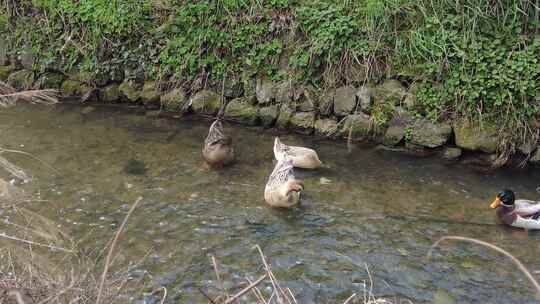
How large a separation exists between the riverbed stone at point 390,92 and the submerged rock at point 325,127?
0.67 m

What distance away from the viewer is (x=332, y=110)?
7.64m

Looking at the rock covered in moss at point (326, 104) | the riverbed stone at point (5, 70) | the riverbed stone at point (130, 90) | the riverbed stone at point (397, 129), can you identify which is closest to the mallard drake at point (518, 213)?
the riverbed stone at point (397, 129)

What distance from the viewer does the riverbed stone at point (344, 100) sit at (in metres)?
7.47

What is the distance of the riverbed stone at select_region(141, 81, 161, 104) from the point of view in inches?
343

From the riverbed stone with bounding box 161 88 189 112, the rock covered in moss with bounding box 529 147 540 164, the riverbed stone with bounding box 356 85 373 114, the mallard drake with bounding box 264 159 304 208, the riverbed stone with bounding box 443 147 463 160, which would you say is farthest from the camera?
the riverbed stone with bounding box 161 88 189 112

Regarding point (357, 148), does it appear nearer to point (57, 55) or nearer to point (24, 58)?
point (57, 55)

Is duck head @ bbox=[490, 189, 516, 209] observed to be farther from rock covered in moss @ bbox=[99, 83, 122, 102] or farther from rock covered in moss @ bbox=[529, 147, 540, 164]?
rock covered in moss @ bbox=[99, 83, 122, 102]

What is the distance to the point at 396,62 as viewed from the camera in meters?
7.30

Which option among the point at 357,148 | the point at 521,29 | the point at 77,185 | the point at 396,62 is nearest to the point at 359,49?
the point at 396,62

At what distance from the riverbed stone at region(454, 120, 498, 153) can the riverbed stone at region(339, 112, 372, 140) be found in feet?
3.87

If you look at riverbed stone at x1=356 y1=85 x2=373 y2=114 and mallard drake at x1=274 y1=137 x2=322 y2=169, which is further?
riverbed stone at x1=356 y1=85 x2=373 y2=114

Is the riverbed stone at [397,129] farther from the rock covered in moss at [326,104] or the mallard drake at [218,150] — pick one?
the mallard drake at [218,150]

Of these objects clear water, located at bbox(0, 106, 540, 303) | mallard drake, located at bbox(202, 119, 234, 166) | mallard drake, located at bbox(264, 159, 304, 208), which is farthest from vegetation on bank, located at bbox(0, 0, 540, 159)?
mallard drake, located at bbox(264, 159, 304, 208)

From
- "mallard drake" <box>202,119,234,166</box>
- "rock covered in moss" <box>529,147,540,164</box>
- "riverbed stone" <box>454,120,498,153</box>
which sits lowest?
"mallard drake" <box>202,119,234,166</box>
